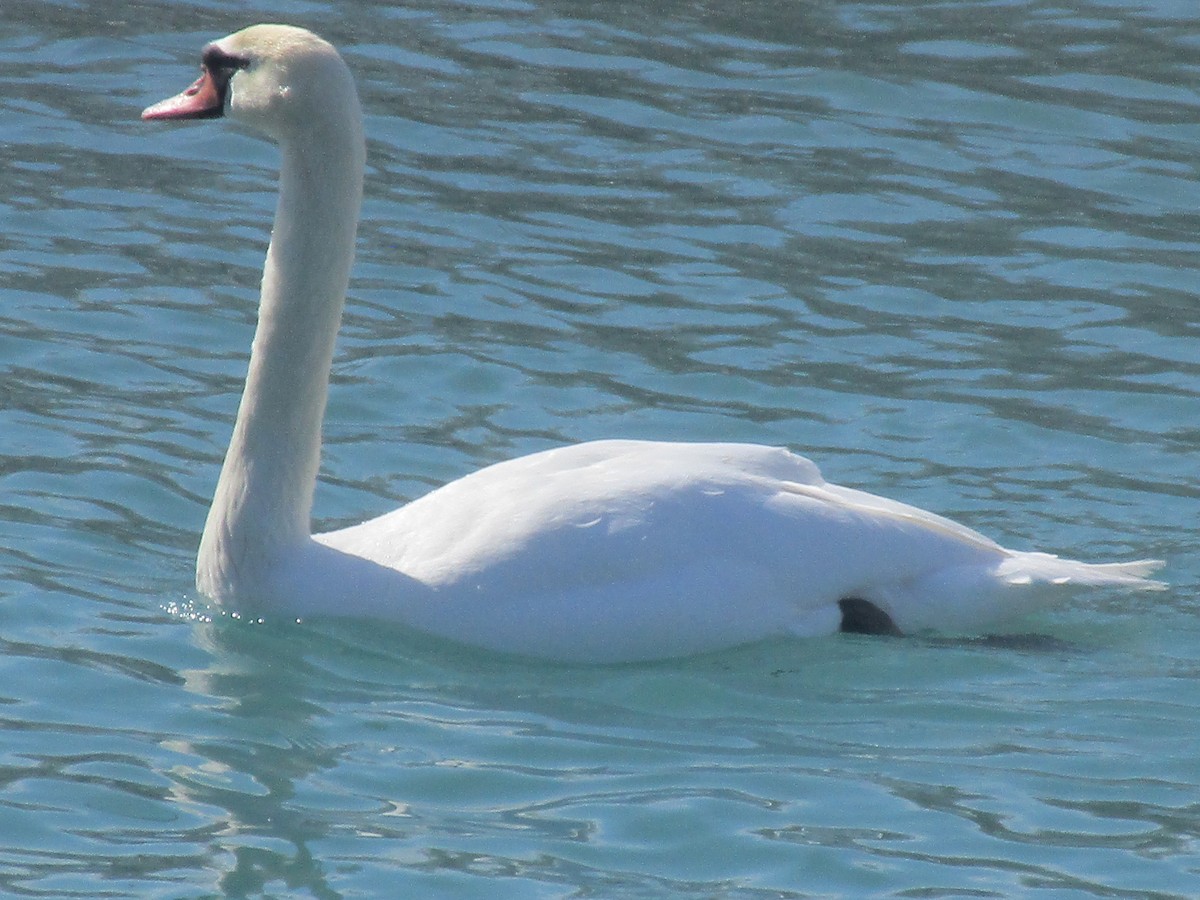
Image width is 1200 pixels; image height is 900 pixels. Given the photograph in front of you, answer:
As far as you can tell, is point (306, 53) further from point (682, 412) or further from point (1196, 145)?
point (1196, 145)

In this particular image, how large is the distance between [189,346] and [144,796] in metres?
3.99

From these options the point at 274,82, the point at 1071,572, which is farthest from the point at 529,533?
the point at 1071,572

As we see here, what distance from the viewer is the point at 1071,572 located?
725 cm

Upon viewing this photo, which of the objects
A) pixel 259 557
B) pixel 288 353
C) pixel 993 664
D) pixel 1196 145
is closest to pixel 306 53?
pixel 288 353

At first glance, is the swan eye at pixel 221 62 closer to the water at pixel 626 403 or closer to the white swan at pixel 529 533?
the white swan at pixel 529 533

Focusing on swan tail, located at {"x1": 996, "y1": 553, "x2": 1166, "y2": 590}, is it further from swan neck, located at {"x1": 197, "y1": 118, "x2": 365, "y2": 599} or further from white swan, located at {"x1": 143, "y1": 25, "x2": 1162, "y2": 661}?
swan neck, located at {"x1": 197, "y1": 118, "x2": 365, "y2": 599}

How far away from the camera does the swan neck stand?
23.3 feet

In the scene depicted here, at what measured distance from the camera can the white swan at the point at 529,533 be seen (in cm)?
680

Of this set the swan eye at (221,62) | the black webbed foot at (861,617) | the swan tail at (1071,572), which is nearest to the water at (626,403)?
the black webbed foot at (861,617)

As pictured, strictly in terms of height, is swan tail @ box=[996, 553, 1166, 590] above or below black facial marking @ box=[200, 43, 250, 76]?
below

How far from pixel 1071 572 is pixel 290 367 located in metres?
2.57

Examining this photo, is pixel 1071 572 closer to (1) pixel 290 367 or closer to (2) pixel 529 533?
(2) pixel 529 533

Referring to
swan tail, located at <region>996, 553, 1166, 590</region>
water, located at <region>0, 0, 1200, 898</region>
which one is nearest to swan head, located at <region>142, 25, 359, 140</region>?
water, located at <region>0, 0, 1200, 898</region>

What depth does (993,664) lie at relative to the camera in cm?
702
